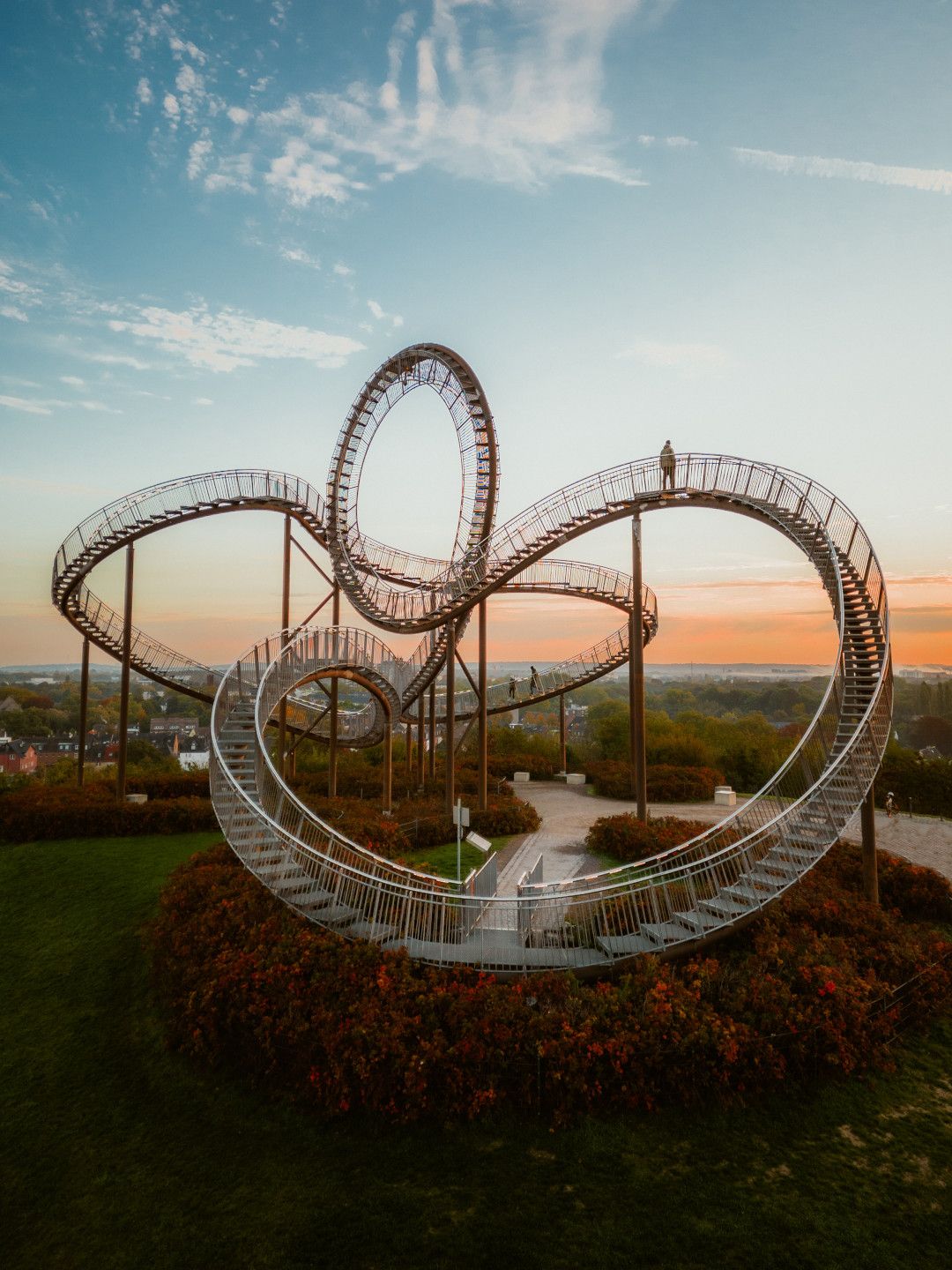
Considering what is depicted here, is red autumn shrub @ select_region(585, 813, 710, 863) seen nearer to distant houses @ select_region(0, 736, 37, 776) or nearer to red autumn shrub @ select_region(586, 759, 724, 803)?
red autumn shrub @ select_region(586, 759, 724, 803)

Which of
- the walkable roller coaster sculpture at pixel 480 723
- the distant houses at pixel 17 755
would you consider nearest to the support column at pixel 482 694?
the walkable roller coaster sculpture at pixel 480 723

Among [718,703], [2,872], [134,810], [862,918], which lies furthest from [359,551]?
[718,703]

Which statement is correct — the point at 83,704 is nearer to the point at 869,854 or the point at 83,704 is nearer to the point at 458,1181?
the point at 458,1181

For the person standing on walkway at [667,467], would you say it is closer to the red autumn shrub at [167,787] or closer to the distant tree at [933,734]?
the red autumn shrub at [167,787]

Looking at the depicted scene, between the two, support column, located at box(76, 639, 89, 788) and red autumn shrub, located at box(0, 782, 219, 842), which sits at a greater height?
support column, located at box(76, 639, 89, 788)

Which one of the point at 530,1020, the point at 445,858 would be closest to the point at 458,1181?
the point at 530,1020

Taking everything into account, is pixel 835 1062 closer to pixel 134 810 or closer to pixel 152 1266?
pixel 152 1266

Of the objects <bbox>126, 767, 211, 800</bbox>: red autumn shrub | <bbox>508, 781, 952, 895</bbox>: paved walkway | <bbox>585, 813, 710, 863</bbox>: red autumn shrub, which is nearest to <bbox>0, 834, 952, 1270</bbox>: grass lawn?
<bbox>508, 781, 952, 895</bbox>: paved walkway
